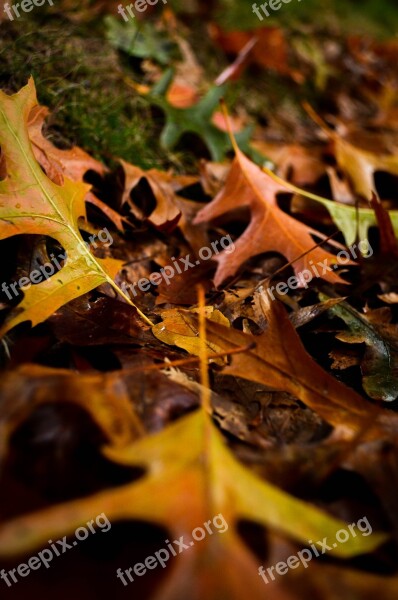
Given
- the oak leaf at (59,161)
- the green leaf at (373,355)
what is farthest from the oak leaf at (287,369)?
the oak leaf at (59,161)

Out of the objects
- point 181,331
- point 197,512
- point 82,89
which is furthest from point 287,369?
point 82,89

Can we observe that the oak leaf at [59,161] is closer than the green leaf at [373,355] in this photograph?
No

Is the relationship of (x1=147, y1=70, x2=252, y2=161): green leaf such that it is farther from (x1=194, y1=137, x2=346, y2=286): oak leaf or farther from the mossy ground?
(x1=194, y1=137, x2=346, y2=286): oak leaf

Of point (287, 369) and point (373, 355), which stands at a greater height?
point (287, 369)

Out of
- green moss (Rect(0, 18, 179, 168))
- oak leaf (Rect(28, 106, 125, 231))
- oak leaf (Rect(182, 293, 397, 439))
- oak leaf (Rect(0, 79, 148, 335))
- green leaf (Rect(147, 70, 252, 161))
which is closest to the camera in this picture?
oak leaf (Rect(182, 293, 397, 439))

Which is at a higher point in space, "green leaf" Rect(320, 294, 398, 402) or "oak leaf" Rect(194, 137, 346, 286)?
"oak leaf" Rect(194, 137, 346, 286)

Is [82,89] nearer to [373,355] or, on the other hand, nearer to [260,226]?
[260,226]

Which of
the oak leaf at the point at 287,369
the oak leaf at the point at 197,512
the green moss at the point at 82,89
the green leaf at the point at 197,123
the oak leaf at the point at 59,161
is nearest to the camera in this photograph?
the oak leaf at the point at 197,512

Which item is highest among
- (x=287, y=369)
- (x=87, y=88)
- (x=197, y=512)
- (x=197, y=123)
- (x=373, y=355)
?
(x=87, y=88)

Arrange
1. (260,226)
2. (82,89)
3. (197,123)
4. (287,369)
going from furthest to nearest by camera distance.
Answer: (197,123) → (82,89) → (260,226) → (287,369)

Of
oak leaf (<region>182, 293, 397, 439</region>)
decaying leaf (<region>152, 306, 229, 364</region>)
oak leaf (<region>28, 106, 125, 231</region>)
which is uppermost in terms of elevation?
oak leaf (<region>28, 106, 125, 231</region>)

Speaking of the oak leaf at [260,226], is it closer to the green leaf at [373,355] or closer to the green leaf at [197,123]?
the green leaf at [373,355]

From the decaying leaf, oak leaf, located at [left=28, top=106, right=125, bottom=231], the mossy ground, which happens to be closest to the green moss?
the mossy ground
